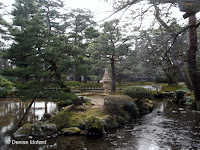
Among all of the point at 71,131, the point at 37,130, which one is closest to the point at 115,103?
the point at 71,131

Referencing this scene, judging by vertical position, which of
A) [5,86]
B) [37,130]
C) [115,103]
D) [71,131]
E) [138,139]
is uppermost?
[5,86]

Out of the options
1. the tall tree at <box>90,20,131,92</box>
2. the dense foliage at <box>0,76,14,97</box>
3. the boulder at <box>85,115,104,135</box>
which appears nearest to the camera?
the dense foliage at <box>0,76,14,97</box>

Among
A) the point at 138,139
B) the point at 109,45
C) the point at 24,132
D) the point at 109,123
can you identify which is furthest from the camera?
the point at 109,45

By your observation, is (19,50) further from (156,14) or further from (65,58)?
(156,14)

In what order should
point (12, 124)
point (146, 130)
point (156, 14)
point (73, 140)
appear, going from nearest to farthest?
point (156, 14), point (73, 140), point (146, 130), point (12, 124)

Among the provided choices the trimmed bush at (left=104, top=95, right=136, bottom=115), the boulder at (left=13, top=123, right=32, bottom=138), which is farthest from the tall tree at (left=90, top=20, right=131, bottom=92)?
the boulder at (left=13, top=123, right=32, bottom=138)

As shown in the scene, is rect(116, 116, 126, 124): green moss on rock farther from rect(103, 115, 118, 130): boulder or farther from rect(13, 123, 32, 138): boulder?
rect(13, 123, 32, 138): boulder

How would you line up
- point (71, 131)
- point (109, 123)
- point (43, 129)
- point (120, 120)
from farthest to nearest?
point (120, 120) → point (109, 123) → point (71, 131) → point (43, 129)

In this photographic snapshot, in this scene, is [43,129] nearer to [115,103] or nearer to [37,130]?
[37,130]

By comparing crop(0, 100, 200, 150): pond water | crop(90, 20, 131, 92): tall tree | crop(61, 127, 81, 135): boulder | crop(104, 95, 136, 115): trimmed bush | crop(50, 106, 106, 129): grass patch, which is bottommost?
crop(0, 100, 200, 150): pond water

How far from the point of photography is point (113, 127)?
770 centimetres

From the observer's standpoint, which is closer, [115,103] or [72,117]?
[72,117]

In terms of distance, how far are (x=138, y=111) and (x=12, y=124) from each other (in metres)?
6.69

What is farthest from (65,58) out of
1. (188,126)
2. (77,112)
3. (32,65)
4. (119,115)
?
(188,126)
